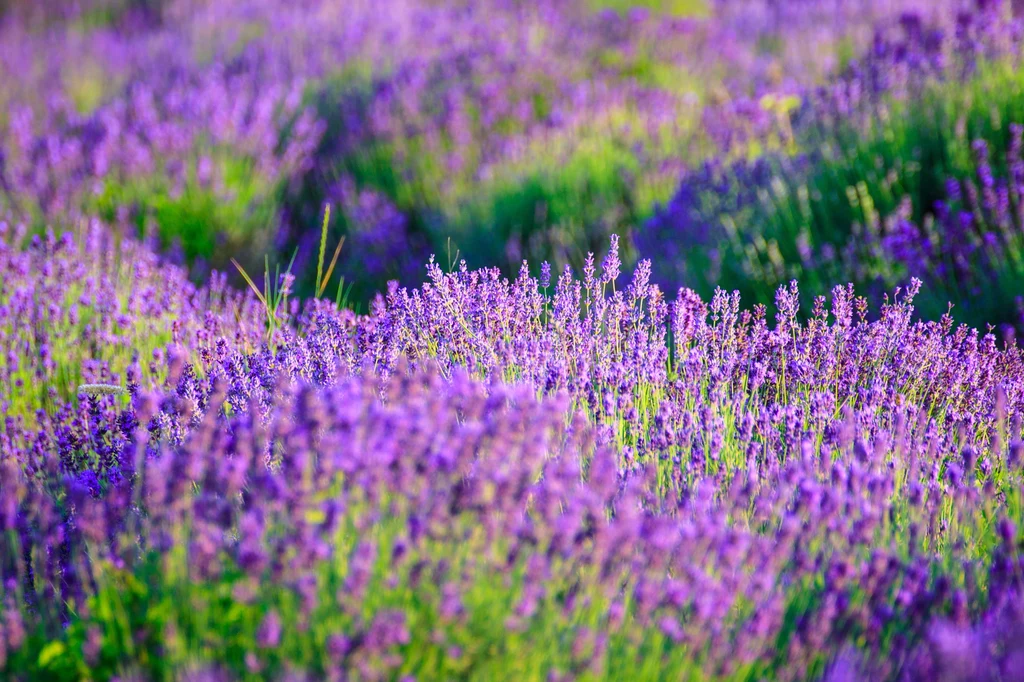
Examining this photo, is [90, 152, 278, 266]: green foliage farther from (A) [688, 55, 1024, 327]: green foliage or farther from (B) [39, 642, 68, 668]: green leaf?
(B) [39, 642, 68, 668]: green leaf

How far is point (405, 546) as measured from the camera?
4.90ft

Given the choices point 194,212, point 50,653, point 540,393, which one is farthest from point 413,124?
point 50,653

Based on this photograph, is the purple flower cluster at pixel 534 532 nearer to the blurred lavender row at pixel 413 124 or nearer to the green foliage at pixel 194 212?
the blurred lavender row at pixel 413 124

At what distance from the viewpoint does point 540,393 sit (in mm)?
2129

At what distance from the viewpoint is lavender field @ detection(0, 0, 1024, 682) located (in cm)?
155

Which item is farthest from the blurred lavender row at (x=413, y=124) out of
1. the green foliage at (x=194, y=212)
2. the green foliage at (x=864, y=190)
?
the green foliage at (x=864, y=190)

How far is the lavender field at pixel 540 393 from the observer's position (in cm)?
155

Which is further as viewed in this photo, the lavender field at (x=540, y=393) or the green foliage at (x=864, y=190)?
the green foliage at (x=864, y=190)

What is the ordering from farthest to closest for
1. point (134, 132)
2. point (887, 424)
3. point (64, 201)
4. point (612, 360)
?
point (134, 132) → point (64, 201) → point (612, 360) → point (887, 424)

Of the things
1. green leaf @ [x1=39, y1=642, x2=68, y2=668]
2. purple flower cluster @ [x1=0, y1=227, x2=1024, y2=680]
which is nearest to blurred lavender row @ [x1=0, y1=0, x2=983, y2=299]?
purple flower cluster @ [x1=0, y1=227, x2=1024, y2=680]

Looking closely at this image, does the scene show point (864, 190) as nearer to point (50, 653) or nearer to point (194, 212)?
point (50, 653)

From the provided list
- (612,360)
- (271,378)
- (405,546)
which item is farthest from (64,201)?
(405,546)

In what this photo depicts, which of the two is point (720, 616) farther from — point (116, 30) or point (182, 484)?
point (116, 30)

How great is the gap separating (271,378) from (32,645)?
886 mm
